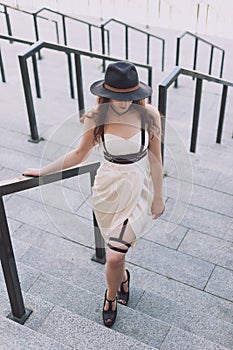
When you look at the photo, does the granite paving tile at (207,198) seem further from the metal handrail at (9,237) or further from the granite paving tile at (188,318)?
the metal handrail at (9,237)

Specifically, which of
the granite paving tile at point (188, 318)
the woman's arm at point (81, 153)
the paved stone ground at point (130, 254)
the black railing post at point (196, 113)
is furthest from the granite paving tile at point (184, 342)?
the black railing post at point (196, 113)

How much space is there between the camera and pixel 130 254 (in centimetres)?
312

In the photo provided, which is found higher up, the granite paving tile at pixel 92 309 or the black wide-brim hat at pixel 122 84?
the black wide-brim hat at pixel 122 84

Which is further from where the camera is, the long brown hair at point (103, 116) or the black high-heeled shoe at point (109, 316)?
the black high-heeled shoe at point (109, 316)

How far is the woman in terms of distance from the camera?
2240mm

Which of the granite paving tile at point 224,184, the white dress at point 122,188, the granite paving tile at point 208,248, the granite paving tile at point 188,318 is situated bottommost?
the granite paving tile at point 224,184

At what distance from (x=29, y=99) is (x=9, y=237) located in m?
2.08

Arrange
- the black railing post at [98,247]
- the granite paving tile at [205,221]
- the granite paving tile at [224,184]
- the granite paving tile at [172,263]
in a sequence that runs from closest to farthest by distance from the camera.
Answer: the black railing post at [98,247] < the granite paving tile at [172,263] < the granite paving tile at [205,221] < the granite paving tile at [224,184]

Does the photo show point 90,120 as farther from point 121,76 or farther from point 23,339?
point 23,339

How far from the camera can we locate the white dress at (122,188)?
2297 millimetres

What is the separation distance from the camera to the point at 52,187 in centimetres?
345

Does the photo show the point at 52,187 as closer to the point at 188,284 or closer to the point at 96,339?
the point at 188,284

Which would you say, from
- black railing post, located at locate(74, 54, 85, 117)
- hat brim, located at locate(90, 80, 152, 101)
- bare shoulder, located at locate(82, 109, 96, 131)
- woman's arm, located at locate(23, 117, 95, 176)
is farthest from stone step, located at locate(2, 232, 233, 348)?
black railing post, located at locate(74, 54, 85, 117)

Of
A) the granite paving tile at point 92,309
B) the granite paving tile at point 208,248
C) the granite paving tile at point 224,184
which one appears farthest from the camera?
the granite paving tile at point 224,184
